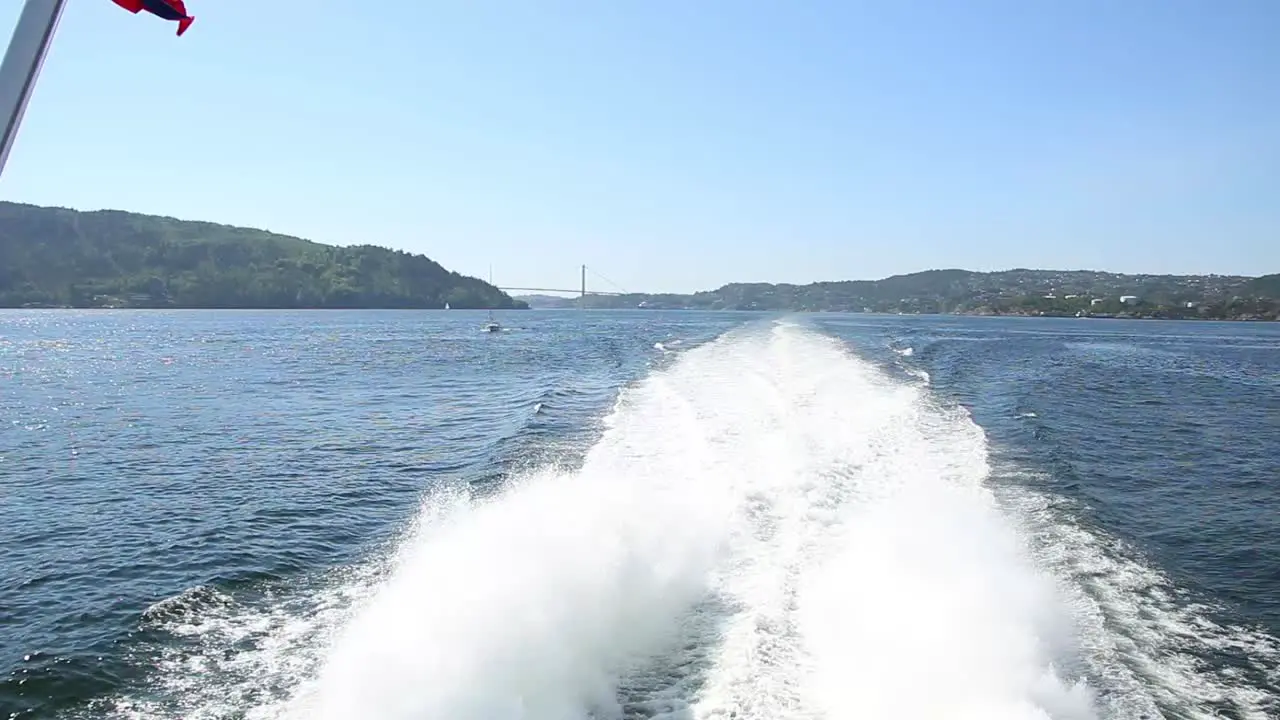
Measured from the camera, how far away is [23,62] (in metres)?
3.23

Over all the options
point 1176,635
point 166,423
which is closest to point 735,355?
point 166,423

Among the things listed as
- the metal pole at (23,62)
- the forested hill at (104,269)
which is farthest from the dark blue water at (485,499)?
the forested hill at (104,269)

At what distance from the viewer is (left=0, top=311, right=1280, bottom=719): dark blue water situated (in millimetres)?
8930

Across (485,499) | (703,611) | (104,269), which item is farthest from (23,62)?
(104,269)

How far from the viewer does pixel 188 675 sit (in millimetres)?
8898

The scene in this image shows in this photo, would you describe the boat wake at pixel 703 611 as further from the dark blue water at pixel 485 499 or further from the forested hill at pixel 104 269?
the forested hill at pixel 104 269

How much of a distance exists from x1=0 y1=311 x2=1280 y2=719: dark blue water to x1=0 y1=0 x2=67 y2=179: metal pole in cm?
594

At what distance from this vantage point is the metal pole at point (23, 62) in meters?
3.16

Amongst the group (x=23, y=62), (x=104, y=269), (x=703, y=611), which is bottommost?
(x=703, y=611)

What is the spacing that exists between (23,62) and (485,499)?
1294 cm

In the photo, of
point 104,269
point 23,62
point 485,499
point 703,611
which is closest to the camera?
point 23,62

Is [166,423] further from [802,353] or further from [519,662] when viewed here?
[802,353]

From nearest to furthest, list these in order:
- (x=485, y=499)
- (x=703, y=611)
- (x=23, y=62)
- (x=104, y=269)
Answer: (x=23, y=62)
(x=703, y=611)
(x=485, y=499)
(x=104, y=269)

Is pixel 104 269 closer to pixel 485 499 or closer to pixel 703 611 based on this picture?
pixel 485 499
